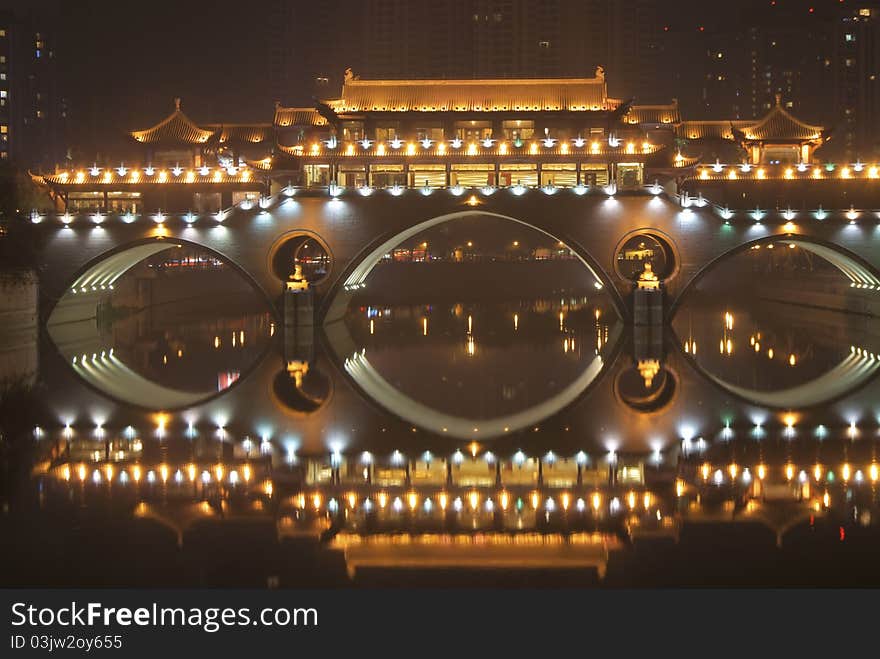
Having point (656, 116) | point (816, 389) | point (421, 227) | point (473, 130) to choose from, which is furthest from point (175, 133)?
point (816, 389)

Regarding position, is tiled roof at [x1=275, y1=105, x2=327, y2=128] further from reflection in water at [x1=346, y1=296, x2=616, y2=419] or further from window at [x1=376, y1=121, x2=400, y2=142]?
reflection in water at [x1=346, y1=296, x2=616, y2=419]

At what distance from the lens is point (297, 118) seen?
4669 centimetres

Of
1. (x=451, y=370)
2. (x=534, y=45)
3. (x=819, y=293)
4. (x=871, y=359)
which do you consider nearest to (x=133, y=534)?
(x=451, y=370)

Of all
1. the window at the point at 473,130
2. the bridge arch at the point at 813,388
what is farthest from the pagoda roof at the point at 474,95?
the bridge arch at the point at 813,388

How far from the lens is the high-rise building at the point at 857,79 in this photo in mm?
90625

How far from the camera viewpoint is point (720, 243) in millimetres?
37406

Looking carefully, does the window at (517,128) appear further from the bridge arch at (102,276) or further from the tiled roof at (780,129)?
Result: the bridge arch at (102,276)

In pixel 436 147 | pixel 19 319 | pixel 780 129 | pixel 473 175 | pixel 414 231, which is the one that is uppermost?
pixel 780 129

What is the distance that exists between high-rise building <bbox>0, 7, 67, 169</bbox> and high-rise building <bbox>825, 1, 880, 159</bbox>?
6923cm

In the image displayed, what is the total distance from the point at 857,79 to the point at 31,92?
73777 mm

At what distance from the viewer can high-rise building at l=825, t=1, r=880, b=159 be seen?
297 feet

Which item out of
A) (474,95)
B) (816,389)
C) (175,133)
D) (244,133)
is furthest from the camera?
(244,133)

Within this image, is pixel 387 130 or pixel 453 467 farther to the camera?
pixel 387 130

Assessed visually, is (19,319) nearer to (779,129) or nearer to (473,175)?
(473,175)
